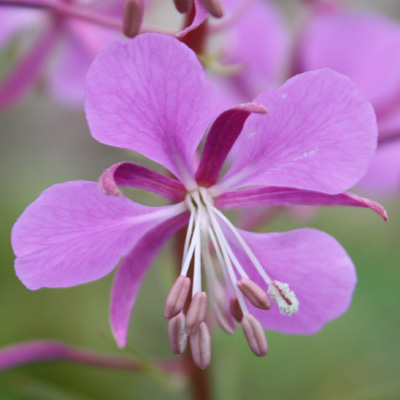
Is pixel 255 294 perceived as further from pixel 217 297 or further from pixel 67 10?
pixel 67 10

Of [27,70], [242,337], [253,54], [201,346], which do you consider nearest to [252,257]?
[201,346]

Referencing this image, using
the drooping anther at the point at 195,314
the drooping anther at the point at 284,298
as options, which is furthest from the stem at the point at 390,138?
the drooping anther at the point at 195,314

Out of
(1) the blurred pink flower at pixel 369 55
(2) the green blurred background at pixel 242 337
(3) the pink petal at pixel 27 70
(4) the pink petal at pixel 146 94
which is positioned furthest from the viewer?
(2) the green blurred background at pixel 242 337

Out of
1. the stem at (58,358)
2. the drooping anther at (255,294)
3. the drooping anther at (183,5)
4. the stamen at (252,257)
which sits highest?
the drooping anther at (183,5)

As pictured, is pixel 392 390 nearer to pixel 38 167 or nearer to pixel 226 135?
pixel 226 135

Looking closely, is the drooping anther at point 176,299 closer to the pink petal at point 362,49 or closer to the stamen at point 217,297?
the stamen at point 217,297

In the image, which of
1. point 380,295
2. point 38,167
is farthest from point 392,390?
point 38,167
